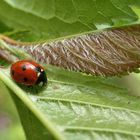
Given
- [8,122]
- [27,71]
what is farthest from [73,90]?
[8,122]

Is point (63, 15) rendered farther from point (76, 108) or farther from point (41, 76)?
point (76, 108)

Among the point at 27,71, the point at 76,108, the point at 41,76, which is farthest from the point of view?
the point at 27,71

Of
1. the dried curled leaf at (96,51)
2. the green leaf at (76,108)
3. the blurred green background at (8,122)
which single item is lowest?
the blurred green background at (8,122)

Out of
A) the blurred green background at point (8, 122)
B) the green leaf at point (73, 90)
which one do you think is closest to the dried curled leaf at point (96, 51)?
the green leaf at point (73, 90)

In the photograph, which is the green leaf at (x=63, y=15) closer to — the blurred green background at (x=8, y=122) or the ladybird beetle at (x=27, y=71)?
the ladybird beetle at (x=27, y=71)

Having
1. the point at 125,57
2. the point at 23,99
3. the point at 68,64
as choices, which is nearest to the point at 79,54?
the point at 68,64

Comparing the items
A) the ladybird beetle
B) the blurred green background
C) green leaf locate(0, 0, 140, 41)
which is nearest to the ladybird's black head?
the ladybird beetle
